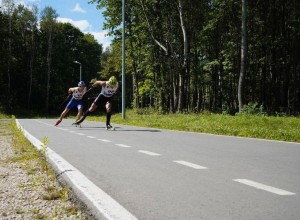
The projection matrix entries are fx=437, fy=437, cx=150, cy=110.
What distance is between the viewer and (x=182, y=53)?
139 ft

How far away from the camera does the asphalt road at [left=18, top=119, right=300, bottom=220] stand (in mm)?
4051

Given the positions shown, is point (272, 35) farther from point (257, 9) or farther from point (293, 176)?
point (293, 176)

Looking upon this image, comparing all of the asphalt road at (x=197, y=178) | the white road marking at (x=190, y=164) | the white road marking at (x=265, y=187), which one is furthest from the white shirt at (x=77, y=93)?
the white road marking at (x=265, y=187)

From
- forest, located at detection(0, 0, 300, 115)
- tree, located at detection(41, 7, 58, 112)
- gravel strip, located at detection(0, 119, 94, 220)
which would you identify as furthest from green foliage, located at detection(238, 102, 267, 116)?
tree, located at detection(41, 7, 58, 112)

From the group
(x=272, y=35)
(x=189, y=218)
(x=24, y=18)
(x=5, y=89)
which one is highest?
(x=24, y=18)

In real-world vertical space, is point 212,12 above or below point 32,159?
above

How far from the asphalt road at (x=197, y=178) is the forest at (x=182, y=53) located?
48.4 feet

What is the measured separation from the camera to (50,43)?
6184 centimetres

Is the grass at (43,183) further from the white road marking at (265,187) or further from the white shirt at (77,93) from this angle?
the white shirt at (77,93)

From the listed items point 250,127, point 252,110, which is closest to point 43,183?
point 250,127

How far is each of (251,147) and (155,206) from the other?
19.6 feet

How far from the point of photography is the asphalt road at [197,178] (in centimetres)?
405

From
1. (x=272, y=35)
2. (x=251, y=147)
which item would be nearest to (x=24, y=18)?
(x=272, y=35)

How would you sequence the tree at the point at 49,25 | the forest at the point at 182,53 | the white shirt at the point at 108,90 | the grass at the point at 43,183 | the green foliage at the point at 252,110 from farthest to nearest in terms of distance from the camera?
1. the tree at the point at 49,25
2. the forest at the point at 182,53
3. the green foliage at the point at 252,110
4. the white shirt at the point at 108,90
5. the grass at the point at 43,183
